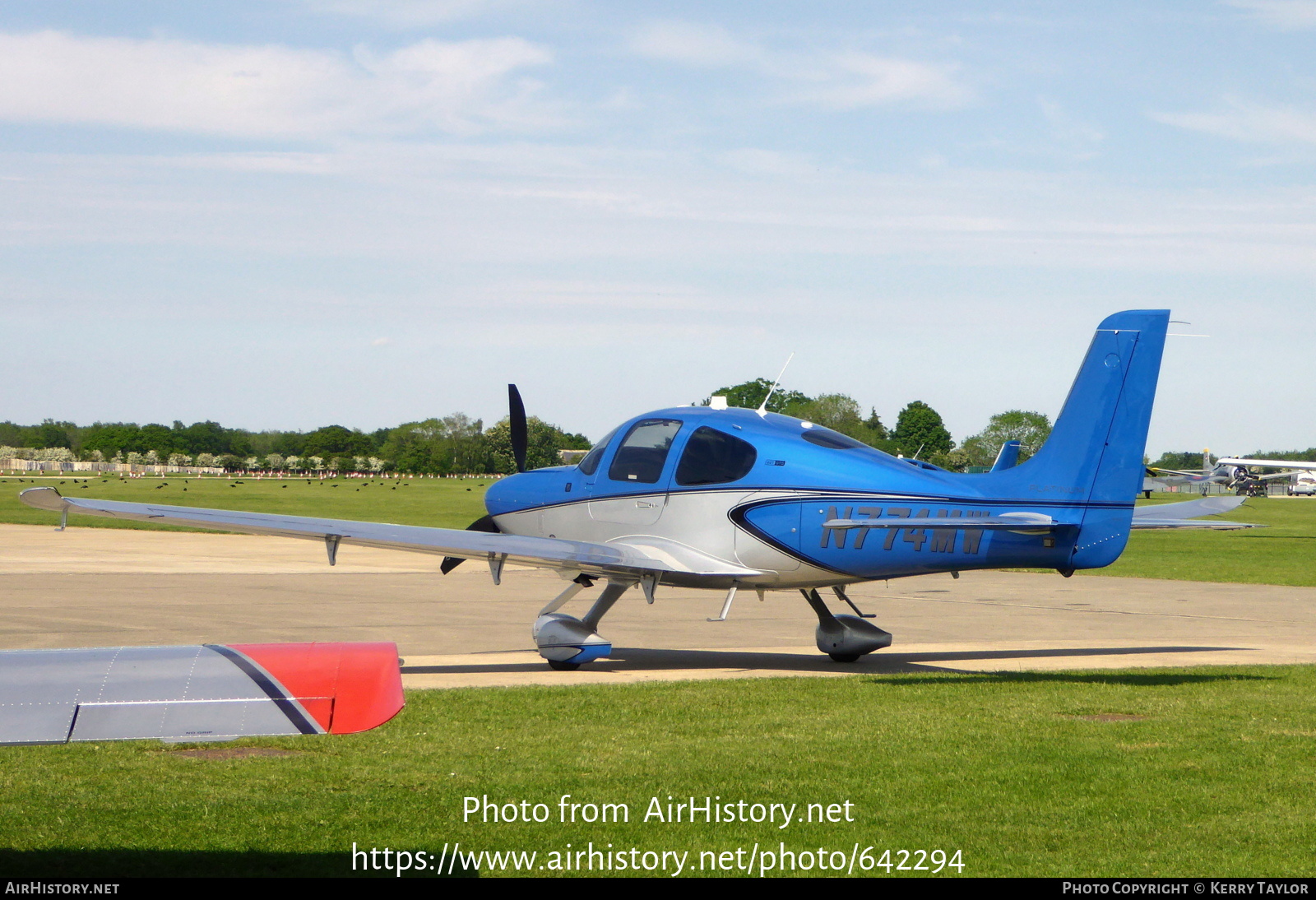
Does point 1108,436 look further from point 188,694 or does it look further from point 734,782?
point 188,694

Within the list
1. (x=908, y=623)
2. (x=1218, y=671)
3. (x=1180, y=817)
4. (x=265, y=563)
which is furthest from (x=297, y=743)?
(x=265, y=563)

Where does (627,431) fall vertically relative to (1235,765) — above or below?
above

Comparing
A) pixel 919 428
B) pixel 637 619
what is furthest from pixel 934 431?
pixel 637 619

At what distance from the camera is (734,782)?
8062 mm

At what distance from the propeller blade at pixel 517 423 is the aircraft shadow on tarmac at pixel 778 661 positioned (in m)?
2.96

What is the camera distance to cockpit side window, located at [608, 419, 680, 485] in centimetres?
1422

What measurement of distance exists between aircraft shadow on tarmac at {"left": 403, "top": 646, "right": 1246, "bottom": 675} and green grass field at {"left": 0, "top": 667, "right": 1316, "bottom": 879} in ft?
7.83

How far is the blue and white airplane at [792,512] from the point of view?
40.3ft

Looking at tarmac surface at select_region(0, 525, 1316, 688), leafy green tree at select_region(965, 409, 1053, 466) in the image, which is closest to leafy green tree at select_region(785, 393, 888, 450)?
leafy green tree at select_region(965, 409, 1053, 466)

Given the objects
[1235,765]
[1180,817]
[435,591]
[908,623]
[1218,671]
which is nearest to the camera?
[1180,817]

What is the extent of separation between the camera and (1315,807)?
7.54 metres

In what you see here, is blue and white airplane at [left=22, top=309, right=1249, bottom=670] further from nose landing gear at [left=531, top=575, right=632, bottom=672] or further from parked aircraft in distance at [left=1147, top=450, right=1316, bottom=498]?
parked aircraft in distance at [left=1147, top=450, right=1316, bottom=498]

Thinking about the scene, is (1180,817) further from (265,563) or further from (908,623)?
(265,563)

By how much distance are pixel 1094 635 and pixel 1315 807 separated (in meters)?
10.8
